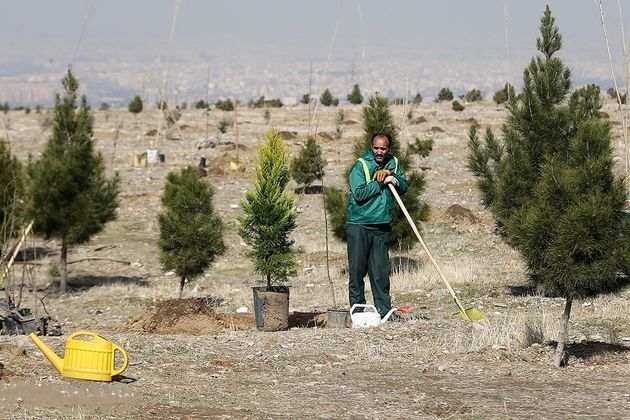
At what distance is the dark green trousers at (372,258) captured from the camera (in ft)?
32.3

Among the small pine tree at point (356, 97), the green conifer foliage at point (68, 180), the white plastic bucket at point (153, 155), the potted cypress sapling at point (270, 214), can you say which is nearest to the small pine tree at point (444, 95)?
the small pine tree at point (356, 97)

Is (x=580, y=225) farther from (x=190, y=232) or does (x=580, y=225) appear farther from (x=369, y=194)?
(x=190, y=232)

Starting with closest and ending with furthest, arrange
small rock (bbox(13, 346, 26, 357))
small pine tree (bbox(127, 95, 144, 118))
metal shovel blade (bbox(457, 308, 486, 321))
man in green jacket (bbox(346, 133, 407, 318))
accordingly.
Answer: small rock (bbox(13, 346, 26, 357)) → man in green jacket (bbox(346, 133, 407, 318)) → metal shovel blade (bbox(457, 308, 486, 321)) → small pine tree (bbox(127, 95, 144, 118))

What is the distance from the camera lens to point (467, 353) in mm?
8242

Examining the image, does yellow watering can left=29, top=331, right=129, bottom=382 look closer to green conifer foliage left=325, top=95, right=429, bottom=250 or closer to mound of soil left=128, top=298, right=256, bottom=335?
mound of soil left=128, top=298, right=256, bottom=335

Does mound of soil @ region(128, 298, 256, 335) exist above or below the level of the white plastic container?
below

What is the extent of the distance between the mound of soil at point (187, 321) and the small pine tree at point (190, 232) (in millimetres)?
3215

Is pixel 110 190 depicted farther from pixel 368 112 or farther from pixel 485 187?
pixel 485 187

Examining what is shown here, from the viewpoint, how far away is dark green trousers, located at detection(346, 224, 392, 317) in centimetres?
984

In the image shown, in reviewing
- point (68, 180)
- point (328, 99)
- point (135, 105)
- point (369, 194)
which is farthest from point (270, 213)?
point (328, 99)

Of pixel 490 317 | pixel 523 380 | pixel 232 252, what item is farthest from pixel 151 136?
pixel 523 380

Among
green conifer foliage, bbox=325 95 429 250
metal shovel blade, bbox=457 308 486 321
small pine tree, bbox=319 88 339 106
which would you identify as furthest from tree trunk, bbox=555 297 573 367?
small pine tree, bbox=319 88 339 106

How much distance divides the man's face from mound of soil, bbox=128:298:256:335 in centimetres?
235

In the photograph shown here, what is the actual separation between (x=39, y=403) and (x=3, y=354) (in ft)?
4.97
